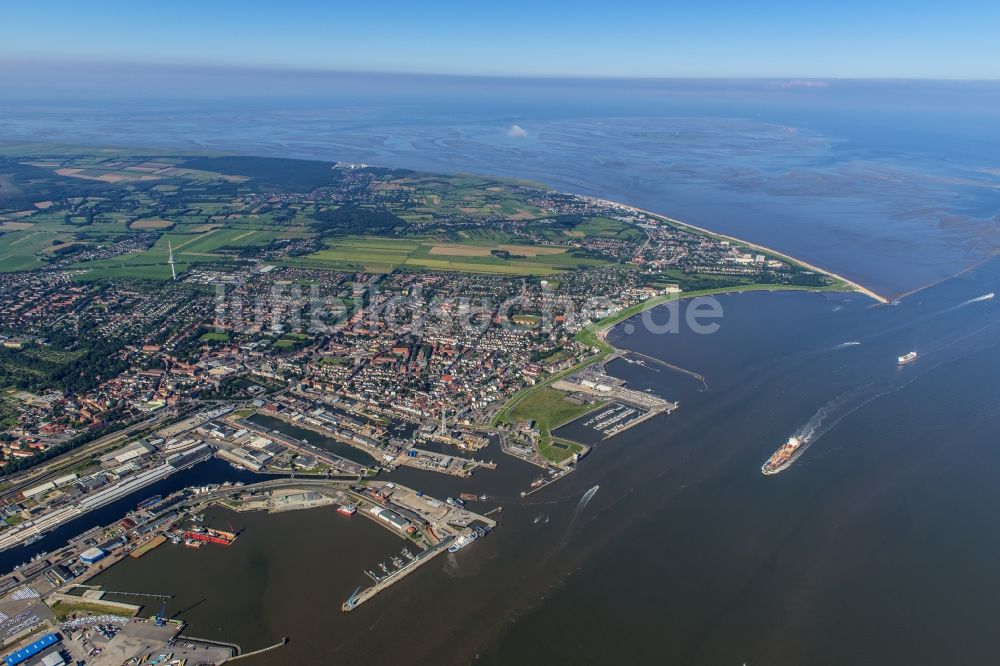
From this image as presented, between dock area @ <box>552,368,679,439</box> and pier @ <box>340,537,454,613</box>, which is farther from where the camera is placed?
dock area @ <box>552,368,679,439</box>

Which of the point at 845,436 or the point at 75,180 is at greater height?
the point at 75,180

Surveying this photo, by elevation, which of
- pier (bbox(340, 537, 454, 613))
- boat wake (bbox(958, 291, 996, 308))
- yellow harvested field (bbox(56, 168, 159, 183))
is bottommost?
pier (bbox(340, 537, 454, 613))

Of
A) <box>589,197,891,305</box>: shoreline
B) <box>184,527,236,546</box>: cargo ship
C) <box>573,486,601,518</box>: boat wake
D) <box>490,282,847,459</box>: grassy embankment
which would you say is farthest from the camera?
<box>589,197,891,305</box>: shoreline

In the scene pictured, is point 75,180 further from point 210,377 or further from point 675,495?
point 675,495

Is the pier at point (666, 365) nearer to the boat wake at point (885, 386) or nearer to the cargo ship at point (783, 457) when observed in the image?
the boat wake at point (885, 386)

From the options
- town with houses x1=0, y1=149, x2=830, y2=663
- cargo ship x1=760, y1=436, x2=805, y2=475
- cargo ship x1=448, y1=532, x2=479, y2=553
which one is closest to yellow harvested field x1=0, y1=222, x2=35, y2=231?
town with houses x1=0, y1=149, x2=830, y2=663

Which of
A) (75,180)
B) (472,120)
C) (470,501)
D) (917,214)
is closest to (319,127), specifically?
(472,120)

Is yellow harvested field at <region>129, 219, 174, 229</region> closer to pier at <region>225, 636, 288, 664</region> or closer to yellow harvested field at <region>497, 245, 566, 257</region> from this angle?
yellow harvested field at <region>497, 245, 566, 257</region>

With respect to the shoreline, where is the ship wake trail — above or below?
below
